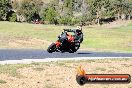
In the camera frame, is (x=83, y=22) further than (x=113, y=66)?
Yes

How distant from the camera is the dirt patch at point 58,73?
1725 centimetres

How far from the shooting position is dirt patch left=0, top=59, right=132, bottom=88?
1725 centimetres

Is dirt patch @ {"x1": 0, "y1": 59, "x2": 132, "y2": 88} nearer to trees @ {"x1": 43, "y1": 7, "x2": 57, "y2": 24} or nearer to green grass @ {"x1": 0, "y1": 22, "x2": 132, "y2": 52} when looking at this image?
green grass @ {"x1": 0, "y1": 22, "x2": 132, "y2": 52}

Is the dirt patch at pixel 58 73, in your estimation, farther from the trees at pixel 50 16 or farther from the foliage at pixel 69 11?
the foliage at pixel 69 11

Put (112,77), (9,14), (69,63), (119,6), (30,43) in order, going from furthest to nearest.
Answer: (119,6)
(9,14)
(30,43)
(69,63)
(112,77)

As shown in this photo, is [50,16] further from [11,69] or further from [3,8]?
[11,69]

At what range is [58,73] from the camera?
1955 centimetres

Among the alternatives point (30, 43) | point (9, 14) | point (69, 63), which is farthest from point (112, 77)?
point (9, 14)

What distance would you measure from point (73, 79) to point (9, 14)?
83194 millimetres

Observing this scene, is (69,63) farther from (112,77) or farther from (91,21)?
(91,21)

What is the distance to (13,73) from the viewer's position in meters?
18.3

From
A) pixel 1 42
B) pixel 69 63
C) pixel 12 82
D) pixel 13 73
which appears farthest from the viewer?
pixel 1 42

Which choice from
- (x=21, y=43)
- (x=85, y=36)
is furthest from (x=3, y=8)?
(x=21, y=43)

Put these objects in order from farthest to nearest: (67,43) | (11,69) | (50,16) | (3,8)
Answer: (3,8)
(50,16)
(67,43)
(11,69)
